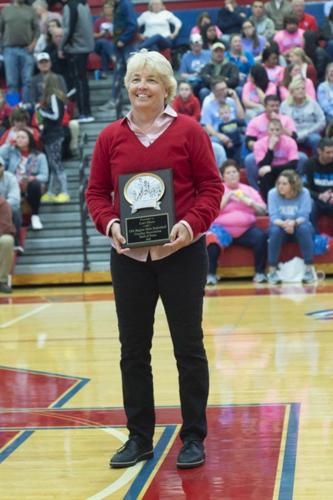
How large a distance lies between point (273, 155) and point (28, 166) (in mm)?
3088

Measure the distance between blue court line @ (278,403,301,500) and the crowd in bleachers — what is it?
7.19m

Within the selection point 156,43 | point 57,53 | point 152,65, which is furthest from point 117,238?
point 57,53

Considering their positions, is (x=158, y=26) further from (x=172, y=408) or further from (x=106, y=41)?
(x=172, y=408)

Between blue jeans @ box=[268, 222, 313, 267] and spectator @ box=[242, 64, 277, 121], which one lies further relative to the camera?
spectator @ box=[242, 64, 277, 121]

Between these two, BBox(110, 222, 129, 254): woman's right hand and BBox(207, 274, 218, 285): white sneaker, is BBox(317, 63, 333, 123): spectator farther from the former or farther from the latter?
BBox(110, 222, 129, 254): woman's right hand

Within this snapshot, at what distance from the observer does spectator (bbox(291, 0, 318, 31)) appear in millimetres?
16000

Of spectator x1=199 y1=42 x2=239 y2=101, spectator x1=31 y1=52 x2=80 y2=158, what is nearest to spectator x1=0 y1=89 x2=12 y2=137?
spectator x1=31 y1=52 x2=80 y2=158

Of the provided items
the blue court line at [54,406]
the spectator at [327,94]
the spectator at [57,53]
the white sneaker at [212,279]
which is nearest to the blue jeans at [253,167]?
the spectator at [327,94]

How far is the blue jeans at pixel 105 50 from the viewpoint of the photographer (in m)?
17.1

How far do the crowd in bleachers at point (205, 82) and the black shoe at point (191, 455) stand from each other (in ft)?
26.3

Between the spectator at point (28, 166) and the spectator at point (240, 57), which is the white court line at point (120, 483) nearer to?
the spectator at point (28, 166)

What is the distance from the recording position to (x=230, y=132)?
1395 cm

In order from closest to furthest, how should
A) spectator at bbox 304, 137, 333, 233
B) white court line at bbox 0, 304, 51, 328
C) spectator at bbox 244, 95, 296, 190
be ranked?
white court line at bbox 0, 304, 51, 328 → spectator at bbox 304, 137, 333, 233 → spectator at bbox 244, 95, 296, 190

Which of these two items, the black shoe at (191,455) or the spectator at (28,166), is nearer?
the black shoe at (191,455)
